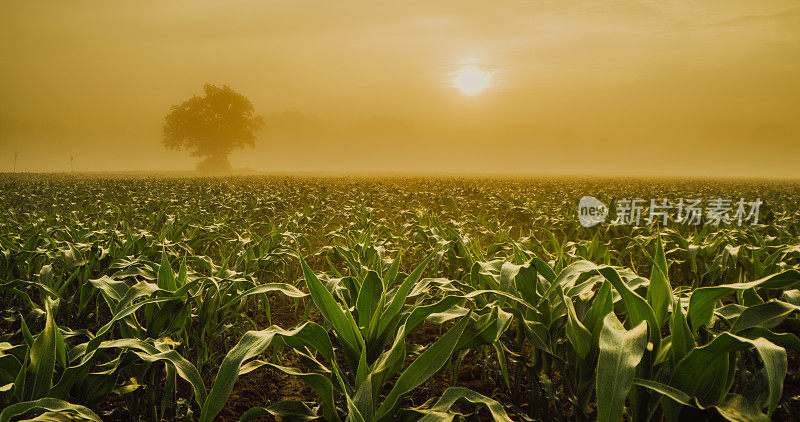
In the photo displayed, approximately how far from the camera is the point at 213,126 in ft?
237

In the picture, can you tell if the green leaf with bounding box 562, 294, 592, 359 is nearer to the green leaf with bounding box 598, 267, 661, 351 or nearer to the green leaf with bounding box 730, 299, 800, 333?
the green leaf with bounding box 598, 267, 661, 351

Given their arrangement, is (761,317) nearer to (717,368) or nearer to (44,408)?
(717,368)

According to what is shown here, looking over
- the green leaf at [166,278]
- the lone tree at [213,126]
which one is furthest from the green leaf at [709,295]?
the lone tree at [213,126]

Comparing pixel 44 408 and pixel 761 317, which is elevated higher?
pixel 761 317

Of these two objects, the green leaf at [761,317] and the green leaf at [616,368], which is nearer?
the green leaf at [616,368]

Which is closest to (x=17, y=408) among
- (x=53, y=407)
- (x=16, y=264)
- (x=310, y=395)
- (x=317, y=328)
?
(x=53, y=407)

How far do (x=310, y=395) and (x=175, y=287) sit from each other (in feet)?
3.56

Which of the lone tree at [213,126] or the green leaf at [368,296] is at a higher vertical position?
the lone tree at [213,126]

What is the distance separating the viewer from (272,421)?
233 centimetres

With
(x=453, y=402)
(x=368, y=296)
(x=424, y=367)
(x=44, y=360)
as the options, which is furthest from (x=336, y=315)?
(x=44, y=360)

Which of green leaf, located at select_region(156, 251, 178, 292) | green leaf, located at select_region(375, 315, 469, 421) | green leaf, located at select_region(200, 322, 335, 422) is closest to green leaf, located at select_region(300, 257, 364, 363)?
green leaf, located at select_region(200, 322, 335, 422)

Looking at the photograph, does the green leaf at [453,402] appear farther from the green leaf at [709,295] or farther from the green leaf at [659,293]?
the green leaf at [709,295]

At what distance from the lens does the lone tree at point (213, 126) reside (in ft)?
229

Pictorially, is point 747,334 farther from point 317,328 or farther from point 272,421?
point 272,421
